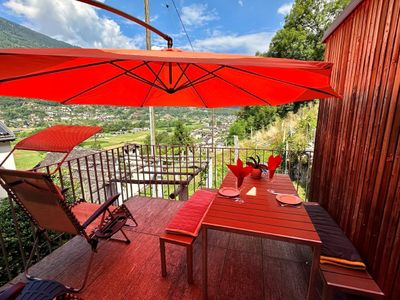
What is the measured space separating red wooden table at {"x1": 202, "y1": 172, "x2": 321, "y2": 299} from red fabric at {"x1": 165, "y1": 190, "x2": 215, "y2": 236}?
1.20 ft

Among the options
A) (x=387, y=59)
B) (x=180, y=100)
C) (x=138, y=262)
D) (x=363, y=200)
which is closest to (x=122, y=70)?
(x=180, y=100)

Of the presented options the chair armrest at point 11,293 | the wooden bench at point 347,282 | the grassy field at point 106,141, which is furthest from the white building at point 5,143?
the wooden bench at point 347,282

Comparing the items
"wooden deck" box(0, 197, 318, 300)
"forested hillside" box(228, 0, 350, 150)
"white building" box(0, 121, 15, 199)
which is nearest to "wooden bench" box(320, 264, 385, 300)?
"wooden deck" box(0, 197, 318, 300)

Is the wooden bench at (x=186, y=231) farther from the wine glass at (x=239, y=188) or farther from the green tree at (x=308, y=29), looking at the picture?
the green tree at (x=308, y=29)

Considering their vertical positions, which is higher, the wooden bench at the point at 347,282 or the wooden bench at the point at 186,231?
the wooden bench at the point at 186,231

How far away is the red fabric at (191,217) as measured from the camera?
217 centimetres

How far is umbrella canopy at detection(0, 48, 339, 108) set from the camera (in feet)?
3.94

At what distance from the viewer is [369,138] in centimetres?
204

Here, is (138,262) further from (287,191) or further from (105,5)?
(105,5)

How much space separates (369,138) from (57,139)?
3.33 m

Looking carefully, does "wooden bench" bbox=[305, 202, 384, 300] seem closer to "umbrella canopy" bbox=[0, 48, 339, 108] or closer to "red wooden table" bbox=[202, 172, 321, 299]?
"red wooden table" bbox=[202, 172, 321, 299]

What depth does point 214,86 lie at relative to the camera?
2.91 meters

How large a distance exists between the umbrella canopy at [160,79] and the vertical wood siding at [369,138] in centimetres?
47

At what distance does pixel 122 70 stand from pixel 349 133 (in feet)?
9.17
